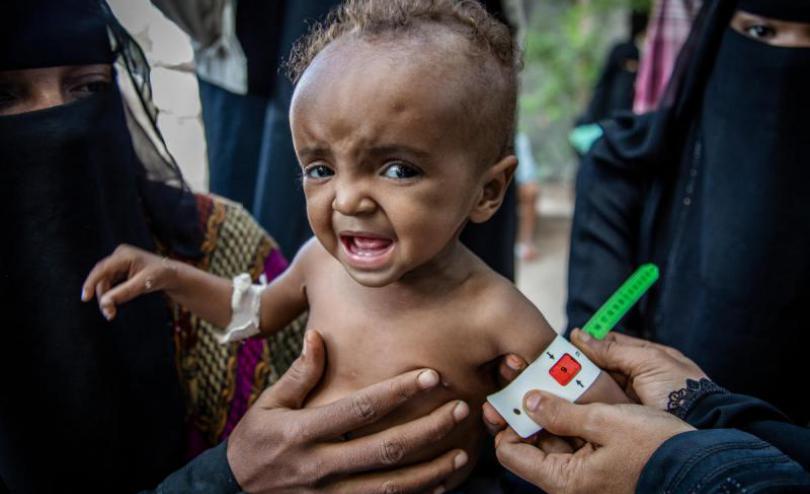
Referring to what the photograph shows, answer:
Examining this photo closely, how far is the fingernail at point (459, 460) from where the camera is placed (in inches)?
45.8

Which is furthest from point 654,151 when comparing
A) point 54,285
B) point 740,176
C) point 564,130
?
point 564,130

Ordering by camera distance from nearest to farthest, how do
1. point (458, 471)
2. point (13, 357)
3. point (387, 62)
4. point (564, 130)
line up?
point (387, 62) < point (13, 357) < point (458, 471) < point (564, 130)

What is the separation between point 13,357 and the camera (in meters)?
1.10

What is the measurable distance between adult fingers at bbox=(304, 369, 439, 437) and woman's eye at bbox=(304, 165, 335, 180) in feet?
1.19

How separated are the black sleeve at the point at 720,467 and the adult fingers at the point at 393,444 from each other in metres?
0.32

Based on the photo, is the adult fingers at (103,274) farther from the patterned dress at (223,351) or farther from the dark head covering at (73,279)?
the patterned dress at (223,351)

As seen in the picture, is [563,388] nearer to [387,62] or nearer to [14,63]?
[387,62]

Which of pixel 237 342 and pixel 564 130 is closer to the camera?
pixel 237 342

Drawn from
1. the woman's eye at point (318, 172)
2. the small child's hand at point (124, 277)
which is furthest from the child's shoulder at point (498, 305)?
the small child's hand at point (124, 277)

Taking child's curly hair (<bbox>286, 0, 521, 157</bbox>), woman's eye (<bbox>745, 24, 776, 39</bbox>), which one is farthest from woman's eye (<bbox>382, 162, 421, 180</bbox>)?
woman's eye (<bbox>745, 24, 776, 39</bbox>)

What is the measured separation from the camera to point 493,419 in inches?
45.6

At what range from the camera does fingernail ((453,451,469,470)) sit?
116 cm

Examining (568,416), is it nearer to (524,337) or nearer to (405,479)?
(524,337)

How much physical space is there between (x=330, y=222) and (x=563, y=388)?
0.50 metres
